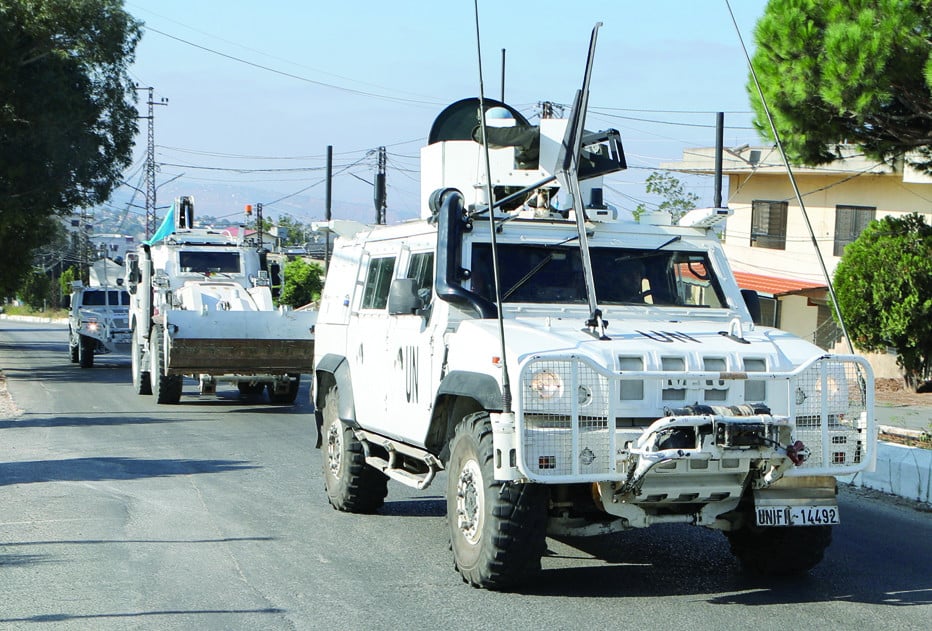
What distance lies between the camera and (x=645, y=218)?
28.5 ft

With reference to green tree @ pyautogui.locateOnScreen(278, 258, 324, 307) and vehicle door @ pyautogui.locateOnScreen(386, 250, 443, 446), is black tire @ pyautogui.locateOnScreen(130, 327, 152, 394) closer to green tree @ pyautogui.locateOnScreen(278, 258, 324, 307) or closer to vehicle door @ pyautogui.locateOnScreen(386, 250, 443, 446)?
vehicle door @ pyautogui.locateOnScreen(386, 250, 443, 446)

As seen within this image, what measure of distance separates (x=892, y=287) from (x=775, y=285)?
1230 cm

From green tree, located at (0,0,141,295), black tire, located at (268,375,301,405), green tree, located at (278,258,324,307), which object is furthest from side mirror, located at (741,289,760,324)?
green tree, located at (278,258,324,307)

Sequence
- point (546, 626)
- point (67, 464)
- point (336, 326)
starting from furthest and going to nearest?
point (67, 464), point (336, 326), point (546, 626)

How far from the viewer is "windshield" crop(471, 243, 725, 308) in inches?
317

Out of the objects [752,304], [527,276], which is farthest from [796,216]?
[527,276]

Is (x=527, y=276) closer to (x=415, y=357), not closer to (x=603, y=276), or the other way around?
(x=603, y=276)

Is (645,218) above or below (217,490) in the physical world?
above

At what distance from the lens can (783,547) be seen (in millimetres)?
7297

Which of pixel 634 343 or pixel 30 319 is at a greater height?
pixel 634 343

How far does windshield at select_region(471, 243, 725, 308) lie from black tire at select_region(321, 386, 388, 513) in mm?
2183

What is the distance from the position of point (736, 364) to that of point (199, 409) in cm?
1364

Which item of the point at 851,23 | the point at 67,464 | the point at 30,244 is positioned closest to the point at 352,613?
the point at 67,464

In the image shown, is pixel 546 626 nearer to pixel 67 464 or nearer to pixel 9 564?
pixel 9 564
